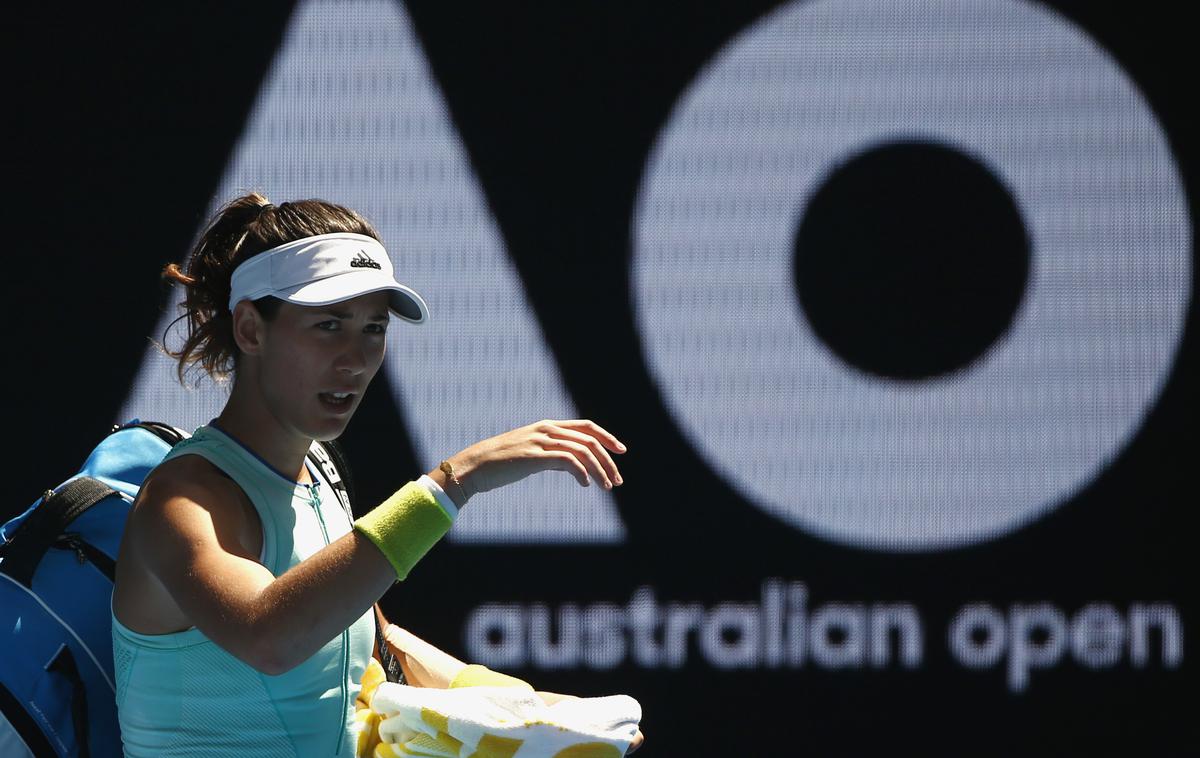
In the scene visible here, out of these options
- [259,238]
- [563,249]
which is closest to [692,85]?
[563,249]

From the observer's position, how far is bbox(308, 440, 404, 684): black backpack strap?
208 cm

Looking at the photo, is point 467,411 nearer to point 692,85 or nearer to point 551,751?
point 692,85

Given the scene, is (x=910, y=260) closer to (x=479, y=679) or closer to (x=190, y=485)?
(x=479, y=679)

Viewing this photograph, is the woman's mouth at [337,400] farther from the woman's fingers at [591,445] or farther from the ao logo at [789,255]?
the ao logo at [789,255]

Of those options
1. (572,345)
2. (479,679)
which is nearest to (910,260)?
(572,345)

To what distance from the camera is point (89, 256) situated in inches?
148

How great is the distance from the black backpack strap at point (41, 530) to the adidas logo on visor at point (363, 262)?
50 centimetres

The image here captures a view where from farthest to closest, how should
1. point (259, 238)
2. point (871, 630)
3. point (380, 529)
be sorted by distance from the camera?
point (871, 630), point (259, 238), point (380, 529)

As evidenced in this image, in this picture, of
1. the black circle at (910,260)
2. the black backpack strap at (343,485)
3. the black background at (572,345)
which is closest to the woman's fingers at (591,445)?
the black backpack strap at (343,485)

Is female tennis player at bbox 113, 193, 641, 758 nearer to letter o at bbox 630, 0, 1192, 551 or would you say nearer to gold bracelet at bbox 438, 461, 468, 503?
gold bracelet at bbox 438, 461, 468, 503

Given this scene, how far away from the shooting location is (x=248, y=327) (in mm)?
1838

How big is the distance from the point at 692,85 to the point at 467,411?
1.07 meters

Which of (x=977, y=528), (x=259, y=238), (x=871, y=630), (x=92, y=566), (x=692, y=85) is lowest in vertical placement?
(x=871, y=630)

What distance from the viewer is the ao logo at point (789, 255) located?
12.4 ft
